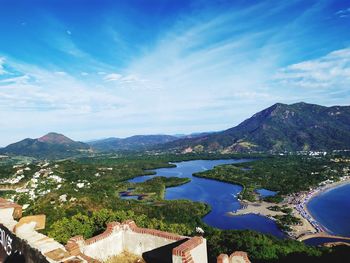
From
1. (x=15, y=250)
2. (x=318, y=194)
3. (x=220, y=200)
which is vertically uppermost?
(x=15, y=250)

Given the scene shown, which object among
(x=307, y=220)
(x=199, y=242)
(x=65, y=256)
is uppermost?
(x=65, y=256)

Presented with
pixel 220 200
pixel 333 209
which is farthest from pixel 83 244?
pixel 220 200

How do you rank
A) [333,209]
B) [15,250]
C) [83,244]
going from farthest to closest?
[333,209] < [83,244] < [15,250]

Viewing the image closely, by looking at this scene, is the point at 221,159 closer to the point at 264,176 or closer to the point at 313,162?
the point at 313,162

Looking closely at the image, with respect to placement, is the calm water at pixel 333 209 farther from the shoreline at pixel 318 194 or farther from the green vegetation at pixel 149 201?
the green vegetation at pixel 149 201

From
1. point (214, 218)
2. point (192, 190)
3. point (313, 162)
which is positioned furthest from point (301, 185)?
point (313, 162)

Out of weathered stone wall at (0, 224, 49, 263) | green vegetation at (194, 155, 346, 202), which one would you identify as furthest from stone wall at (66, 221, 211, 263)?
green vegetation at (194, 155, 346, 202)

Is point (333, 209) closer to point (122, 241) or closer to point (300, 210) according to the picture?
point (300, 210)

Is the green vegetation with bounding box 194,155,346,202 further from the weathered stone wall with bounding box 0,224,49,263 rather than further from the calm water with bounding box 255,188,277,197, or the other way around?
the weathered stone wall with bounding box 0,224,49,263

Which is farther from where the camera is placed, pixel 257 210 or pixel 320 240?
pixel 257 210
